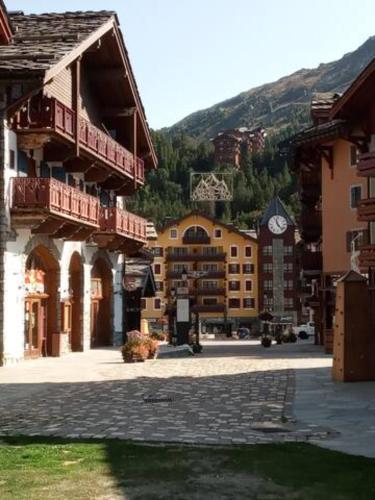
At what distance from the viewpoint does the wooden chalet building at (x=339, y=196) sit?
70.1ft

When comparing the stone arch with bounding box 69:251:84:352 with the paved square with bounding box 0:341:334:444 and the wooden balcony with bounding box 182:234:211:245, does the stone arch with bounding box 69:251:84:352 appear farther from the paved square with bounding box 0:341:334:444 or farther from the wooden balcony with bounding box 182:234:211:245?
the wooden balcony with bounding box 182:234:211:245

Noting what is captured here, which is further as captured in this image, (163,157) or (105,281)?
(163,157)

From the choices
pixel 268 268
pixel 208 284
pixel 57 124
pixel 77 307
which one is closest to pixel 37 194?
pixel 57 124

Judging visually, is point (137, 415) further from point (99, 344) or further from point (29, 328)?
point (99, 344)

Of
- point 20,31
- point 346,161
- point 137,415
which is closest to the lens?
point 137,415

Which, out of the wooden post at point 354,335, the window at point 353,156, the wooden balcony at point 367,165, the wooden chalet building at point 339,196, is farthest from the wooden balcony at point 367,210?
the window at point 353,156

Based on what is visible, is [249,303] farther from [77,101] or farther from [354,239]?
[77,101]

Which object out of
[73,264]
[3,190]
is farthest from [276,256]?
[3,190]

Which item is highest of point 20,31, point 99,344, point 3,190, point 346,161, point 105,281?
point 20,31

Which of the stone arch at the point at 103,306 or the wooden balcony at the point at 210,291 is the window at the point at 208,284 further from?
the stone arch at the point at 103,306

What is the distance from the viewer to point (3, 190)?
25.5 metres

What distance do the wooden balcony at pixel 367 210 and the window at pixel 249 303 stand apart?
8523cm

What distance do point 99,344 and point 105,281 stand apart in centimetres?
311

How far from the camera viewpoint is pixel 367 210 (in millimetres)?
21547
